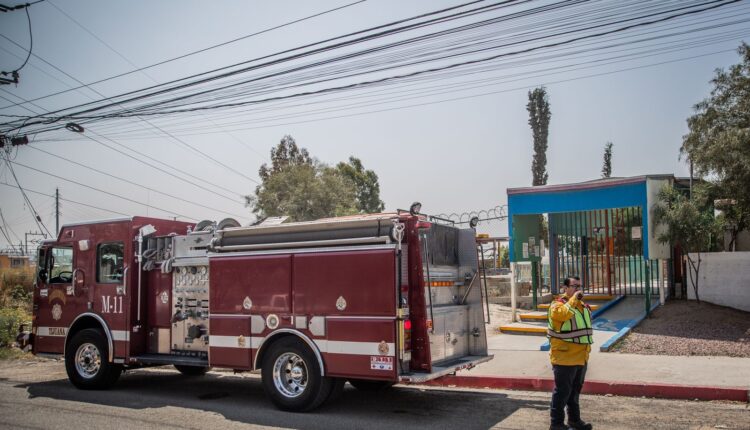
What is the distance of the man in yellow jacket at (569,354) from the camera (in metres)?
7.02

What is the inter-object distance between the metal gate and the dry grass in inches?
155

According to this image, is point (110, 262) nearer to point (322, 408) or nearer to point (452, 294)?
point (322, 408)

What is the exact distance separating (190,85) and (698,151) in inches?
513

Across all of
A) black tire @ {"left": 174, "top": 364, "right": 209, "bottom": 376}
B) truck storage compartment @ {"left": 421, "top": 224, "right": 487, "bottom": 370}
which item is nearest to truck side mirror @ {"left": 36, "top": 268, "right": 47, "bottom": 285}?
black tire @ {"left": 174, "top": 364, "right": 209, "bottom": 376}

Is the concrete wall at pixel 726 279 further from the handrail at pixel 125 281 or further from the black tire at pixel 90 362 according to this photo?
the black tire at pixel 90 362

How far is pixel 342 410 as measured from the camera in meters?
8.70

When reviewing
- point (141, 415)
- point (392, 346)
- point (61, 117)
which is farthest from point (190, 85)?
point (392, 346)

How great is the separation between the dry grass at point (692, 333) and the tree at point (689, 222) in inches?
52.7

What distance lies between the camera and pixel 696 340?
12.5m

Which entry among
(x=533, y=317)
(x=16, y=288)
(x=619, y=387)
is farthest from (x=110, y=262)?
(x=16, y=288)

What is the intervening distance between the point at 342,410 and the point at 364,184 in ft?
153

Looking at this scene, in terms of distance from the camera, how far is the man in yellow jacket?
23.0ft

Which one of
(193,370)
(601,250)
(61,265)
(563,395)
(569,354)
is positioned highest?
(601,250)

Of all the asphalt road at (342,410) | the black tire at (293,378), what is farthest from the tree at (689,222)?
the black tire at (293,378)
